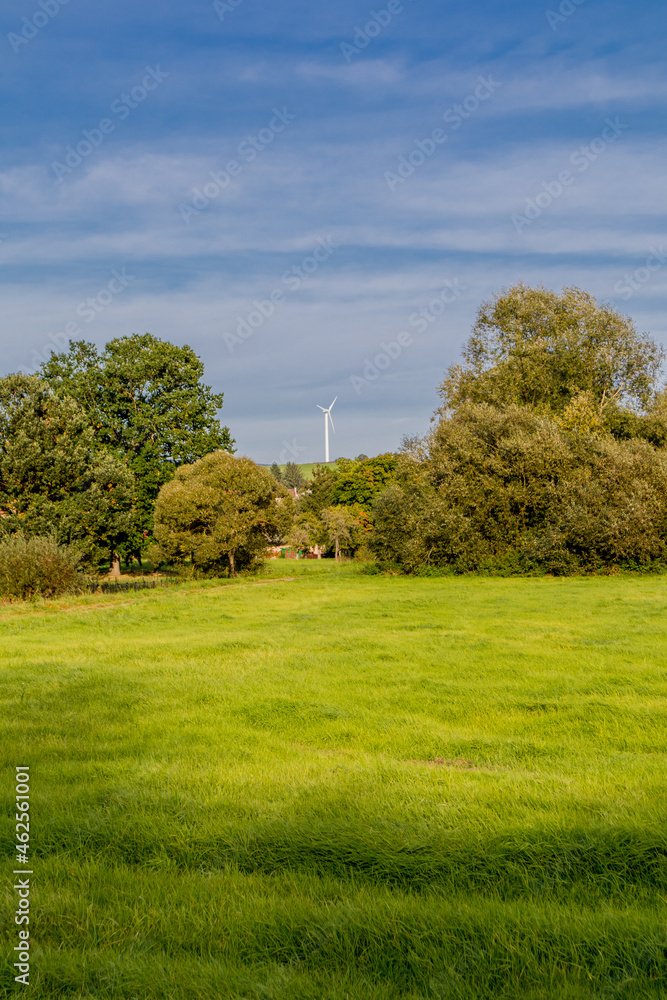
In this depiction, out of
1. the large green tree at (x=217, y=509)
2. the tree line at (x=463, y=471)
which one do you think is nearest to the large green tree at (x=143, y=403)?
the tree line at (x=463, y=471)

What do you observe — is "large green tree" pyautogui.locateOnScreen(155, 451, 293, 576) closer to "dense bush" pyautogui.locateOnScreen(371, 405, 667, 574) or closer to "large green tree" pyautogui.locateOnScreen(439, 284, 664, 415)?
A: "dense bush" pyautogui.locateOnScreen(371, 405, 667, 574)

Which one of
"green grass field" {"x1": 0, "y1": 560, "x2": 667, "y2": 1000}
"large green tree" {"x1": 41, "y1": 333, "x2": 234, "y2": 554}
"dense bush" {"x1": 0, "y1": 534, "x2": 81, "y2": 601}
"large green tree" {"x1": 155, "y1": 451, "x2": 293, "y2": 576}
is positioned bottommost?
"green grass field" {"x1": 0, "y1": 560, "x2": 667, "y2": 1000}

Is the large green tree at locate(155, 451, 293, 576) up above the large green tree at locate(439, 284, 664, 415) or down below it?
below

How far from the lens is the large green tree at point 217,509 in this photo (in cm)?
3603

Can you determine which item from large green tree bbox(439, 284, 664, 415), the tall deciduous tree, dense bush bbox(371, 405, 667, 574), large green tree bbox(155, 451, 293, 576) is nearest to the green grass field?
dense bush bbox(371, 405, 667, 574)

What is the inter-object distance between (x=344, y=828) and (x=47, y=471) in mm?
31190

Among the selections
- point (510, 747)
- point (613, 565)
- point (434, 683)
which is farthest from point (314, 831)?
point (613, 565)

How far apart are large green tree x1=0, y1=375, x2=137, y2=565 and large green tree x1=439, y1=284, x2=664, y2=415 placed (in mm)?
23408

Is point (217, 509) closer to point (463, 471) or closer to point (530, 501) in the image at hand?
point (463, 471)

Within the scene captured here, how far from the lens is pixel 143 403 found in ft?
163

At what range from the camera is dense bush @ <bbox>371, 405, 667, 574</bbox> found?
3250cm

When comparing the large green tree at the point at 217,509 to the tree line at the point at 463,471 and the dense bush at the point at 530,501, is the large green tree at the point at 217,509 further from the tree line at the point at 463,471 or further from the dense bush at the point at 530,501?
the dense bush at the point at 530,501

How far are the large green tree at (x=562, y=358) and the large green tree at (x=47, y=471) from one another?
2341 centimetres

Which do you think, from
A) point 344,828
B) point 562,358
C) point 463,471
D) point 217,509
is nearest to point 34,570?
point 217,509
